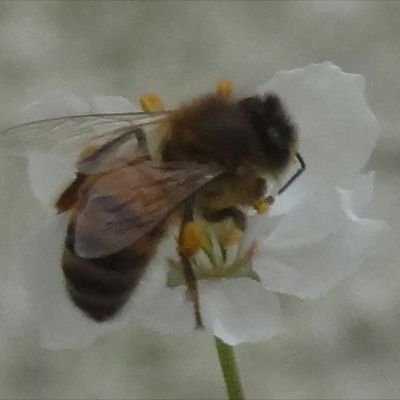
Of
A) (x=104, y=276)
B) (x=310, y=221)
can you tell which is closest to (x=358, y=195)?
(x=310, y=221)

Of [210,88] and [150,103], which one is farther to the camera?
[210,88]

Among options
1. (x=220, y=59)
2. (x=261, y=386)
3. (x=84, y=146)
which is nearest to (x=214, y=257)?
(x=84, y=146)

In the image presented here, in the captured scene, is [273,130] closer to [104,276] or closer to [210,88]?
[104,276]

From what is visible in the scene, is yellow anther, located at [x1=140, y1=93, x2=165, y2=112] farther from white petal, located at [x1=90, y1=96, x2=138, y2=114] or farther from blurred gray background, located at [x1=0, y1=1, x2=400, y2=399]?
blurred gray background, located at [x1=0, y1=1, x2=400, y2=399]

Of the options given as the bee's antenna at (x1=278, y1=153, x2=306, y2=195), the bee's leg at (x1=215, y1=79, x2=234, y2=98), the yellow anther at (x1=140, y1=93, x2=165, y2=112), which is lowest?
the bee's antenna at (x1=278, y1=153, x2=306, y2=195)

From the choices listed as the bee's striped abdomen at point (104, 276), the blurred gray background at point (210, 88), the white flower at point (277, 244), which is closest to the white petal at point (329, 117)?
the white flower at point (277, 244)

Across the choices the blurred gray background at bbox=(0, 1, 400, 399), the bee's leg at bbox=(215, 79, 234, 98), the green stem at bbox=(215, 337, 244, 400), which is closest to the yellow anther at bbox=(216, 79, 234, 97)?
the bee's leg at bbox=(215, 79, 234, 98)
